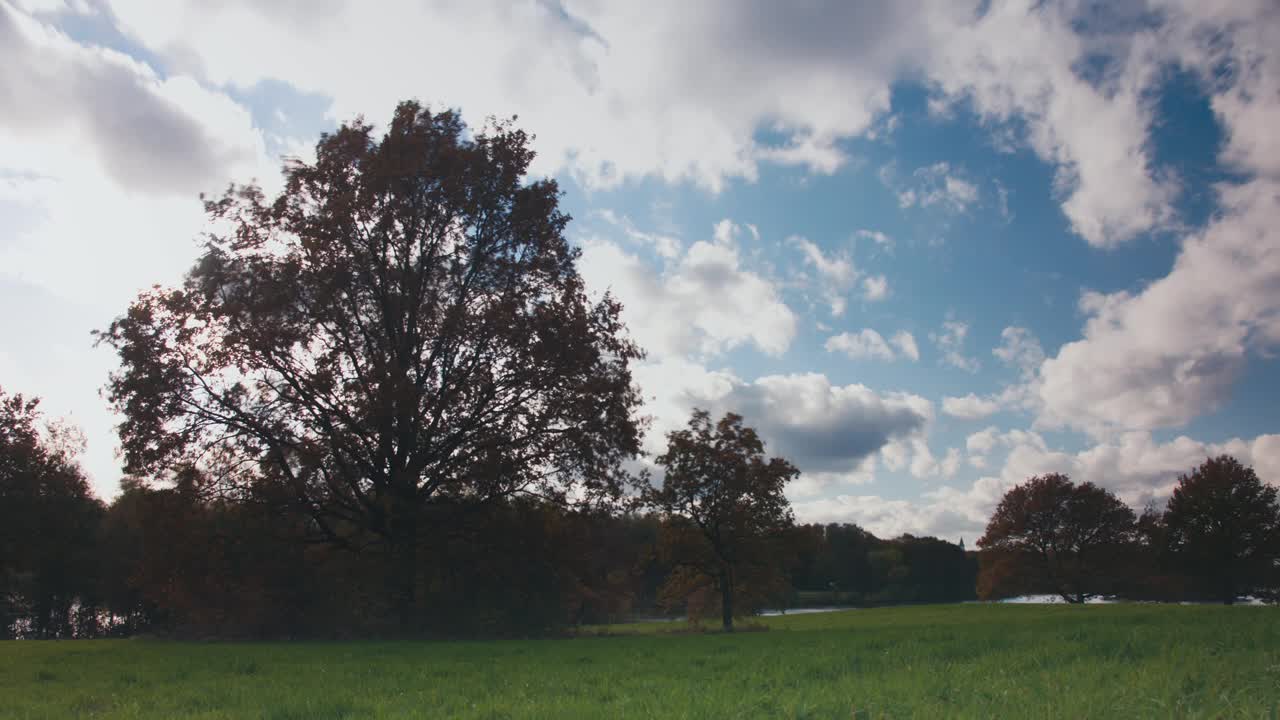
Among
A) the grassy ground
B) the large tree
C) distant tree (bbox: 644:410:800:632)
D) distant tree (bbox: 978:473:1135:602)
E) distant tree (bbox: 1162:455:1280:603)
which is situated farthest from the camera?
distant tree (bbox: 978:473:1135:602)

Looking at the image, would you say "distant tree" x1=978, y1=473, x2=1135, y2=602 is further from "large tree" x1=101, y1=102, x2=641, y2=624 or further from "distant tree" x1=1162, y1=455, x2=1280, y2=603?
"large tree" x1=101, y1=102, x2=641, y2=624

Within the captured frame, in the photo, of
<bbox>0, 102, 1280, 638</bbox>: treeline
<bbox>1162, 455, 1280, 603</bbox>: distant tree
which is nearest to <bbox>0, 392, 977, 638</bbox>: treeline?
<bbox>0, 102, 1280, 638</bbox>: treeline

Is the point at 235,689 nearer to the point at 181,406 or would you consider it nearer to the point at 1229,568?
the point at 181,406

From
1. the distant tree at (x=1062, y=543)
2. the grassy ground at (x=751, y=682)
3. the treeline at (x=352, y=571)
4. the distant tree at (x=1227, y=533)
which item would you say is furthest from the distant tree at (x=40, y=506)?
the distant tree at (x=1227, y=533)

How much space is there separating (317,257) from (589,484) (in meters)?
12.5

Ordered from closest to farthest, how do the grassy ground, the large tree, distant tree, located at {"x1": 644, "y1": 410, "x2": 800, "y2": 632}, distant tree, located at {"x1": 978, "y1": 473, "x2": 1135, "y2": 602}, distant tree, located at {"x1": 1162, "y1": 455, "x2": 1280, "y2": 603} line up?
the grassy ground
the large tree
distant tree, located at {"x1": 644, "y1": 410, "x2": 800, "y2": 632}
distant tree, located at {"x1": 1162, "y1": 455, "x2": 1280, "y2": 603}
distant tree, located at {"x1": 978, "y1": 473, "x2": 1135, "y2": 602}

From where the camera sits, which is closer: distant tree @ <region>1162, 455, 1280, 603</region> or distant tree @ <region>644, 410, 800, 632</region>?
distant tree @ <region>644, 410, 800, 632</region>

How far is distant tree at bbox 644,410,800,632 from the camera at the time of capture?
1414 inches

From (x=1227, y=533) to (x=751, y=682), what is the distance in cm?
7151

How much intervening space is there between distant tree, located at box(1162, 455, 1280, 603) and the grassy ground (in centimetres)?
6185

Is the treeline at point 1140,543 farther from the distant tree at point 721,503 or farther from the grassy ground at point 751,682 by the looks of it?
the grassy ground at point 751,682

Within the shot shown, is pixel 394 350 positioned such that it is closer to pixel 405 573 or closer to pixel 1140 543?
pixel 405 573

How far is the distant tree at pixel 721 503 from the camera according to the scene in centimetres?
3591

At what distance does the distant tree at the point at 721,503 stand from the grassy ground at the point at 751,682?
22258 millimetres
